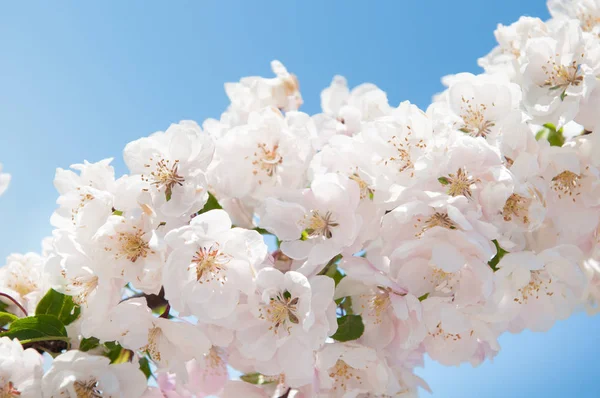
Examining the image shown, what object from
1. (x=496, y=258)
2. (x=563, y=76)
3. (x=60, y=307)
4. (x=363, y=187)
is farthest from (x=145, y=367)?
(x=563, y=76)

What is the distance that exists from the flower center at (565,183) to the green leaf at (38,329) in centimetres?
154

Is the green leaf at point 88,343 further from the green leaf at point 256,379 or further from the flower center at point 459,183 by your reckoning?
the flower center at point 459,183

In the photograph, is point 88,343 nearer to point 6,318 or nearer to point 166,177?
point 6,318

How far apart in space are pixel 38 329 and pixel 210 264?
62 cm

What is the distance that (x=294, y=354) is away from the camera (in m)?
1.47

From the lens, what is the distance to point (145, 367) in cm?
177

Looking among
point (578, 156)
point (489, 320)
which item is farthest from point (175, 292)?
point (578, 156)

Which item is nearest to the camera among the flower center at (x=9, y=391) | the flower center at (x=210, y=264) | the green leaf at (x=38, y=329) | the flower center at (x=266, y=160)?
the flower center at (x=210, y=264)

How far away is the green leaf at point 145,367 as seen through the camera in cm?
176

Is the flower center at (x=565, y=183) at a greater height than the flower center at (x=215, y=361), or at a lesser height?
greater

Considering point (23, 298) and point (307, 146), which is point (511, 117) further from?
point (23, 298)

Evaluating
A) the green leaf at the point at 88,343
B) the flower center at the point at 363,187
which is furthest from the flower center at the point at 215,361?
the flower center at the point at 363,187

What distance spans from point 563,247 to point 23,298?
1.83 metres

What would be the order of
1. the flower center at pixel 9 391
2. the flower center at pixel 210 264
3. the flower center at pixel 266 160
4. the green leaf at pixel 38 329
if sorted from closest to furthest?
the flower center at pixel 210 264 < the flower center at pixel 9 391 < the green leaf at pixel 38 329 < the flower center at pixel 266 160
